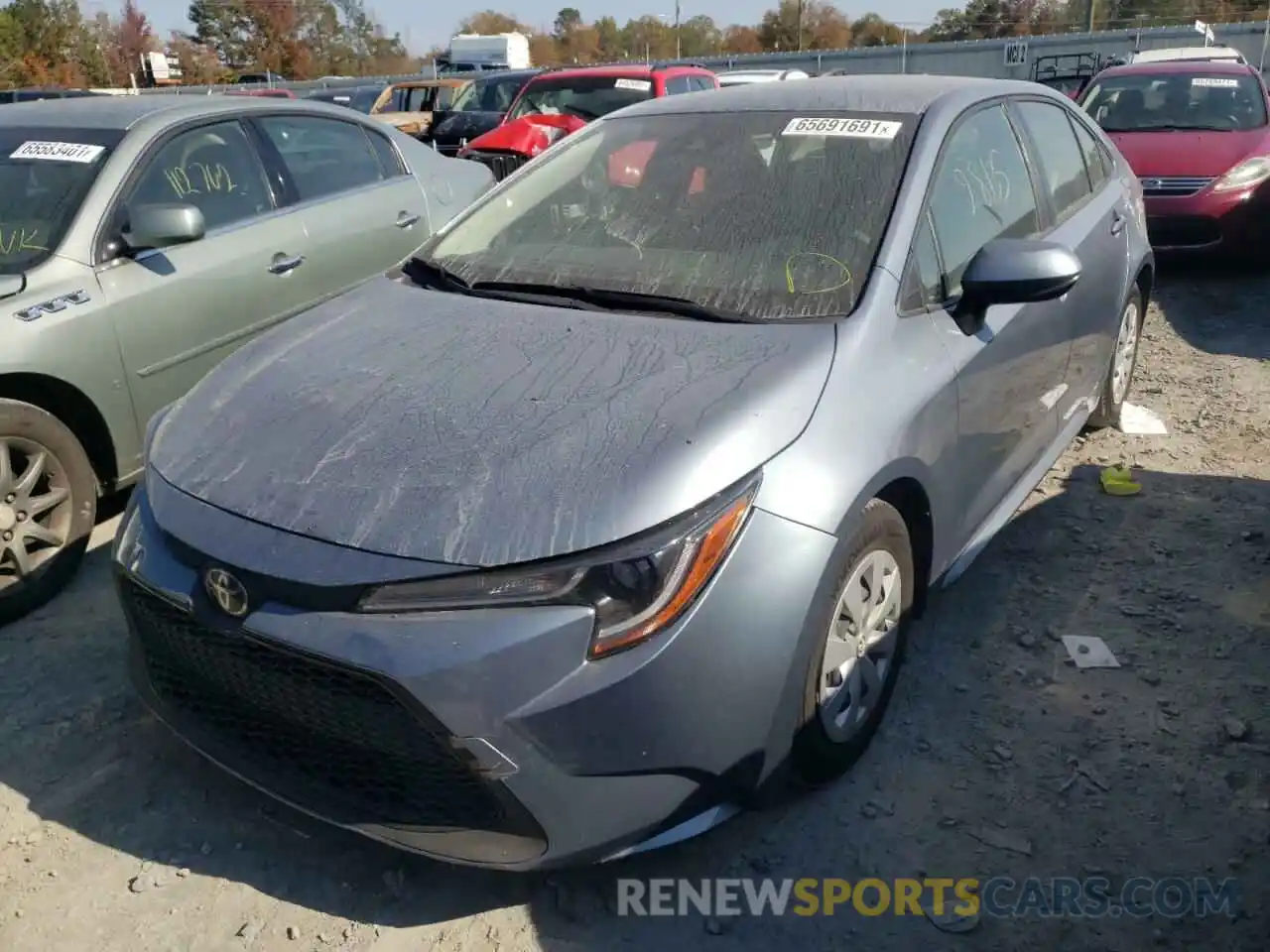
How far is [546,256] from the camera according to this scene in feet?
10.5

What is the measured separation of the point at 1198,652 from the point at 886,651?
46.5 inches

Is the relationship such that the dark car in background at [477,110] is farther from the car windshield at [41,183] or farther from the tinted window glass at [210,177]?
the car windshield at [41,183]

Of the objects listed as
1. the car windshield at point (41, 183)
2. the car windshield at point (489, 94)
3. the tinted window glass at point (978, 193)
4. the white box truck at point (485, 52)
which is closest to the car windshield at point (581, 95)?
the car windshield at point (489, 94)

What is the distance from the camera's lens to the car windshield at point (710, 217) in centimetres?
286

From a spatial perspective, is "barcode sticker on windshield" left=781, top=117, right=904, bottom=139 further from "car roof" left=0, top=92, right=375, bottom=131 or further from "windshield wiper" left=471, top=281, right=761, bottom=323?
"car roof" left=0, top=92, right=375, bottom=131

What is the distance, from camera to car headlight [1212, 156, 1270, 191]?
24.1ft

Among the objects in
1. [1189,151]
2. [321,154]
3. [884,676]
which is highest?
[321,154]

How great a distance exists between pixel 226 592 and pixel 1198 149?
777 cm

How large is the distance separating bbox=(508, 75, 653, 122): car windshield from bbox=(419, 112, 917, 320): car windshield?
7619 millimetres

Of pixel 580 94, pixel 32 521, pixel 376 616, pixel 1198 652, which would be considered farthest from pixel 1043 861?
pixel 580 94

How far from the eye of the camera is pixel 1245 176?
7.39m

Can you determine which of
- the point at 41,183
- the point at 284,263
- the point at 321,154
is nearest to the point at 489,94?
the point at 321,154

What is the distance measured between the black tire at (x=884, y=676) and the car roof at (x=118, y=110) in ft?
11.2

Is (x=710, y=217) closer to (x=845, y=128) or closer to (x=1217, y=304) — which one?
(x=845, y=128)
